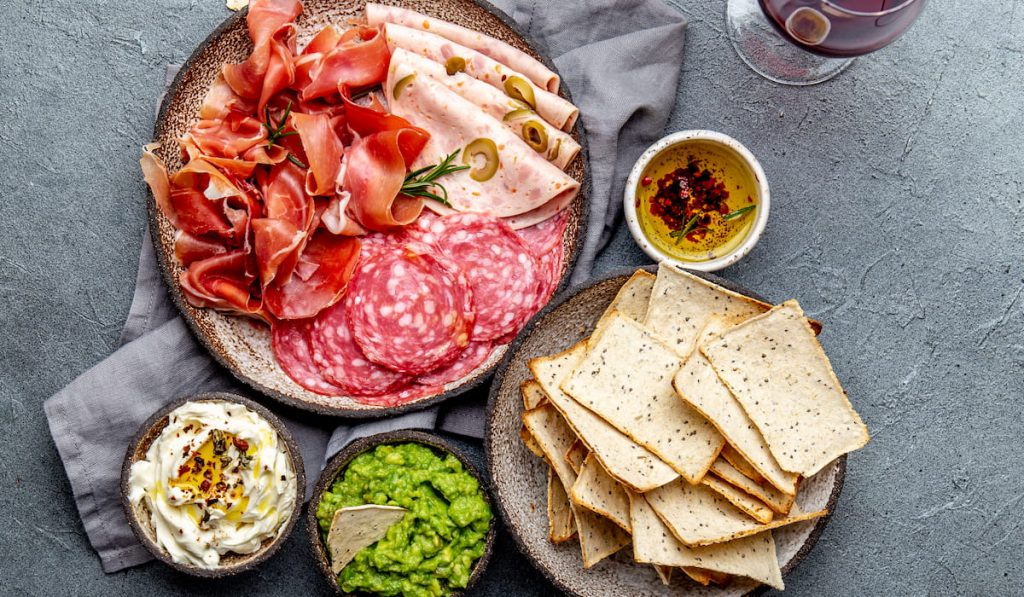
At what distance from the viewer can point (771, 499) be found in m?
1.85

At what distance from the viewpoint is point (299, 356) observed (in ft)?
7.08

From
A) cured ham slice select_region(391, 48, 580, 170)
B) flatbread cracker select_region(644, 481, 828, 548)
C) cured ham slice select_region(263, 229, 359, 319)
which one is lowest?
flatbread cracker select_region(644, 481, 828, 548)

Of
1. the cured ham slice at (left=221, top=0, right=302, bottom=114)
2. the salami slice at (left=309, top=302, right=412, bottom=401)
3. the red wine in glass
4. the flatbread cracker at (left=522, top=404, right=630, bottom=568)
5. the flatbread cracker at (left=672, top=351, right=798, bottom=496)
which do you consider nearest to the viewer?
the red wine in glass

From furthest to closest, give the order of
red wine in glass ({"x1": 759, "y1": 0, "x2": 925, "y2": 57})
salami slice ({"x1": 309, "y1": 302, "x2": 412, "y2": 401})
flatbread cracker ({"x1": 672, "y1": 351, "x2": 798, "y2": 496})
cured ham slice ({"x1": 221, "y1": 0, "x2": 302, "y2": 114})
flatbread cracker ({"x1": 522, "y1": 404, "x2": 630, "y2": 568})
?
salami slice ({"x1": 309, "y1": 302, "x2": 412, "y2": 401}) < cured ham slice ({"x1": 221, "y1": 0, "x2": 302, "y2": 114}) < flatbread cracker ({"x1": 522, "y1": 404, "x2": 630, "y2": 568}) < flatbread cracker ({"x1": 672, "y1": 351, "x2": 798, "y2": 496}) < red wine in glass ({"x1": 759, "y1": 0, "x2": 925, "y2": 57})

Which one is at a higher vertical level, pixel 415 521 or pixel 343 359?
pixel 343 359

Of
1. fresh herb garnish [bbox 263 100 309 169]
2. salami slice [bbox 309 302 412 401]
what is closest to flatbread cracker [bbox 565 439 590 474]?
salami slice [bbox 309 302 412 401]

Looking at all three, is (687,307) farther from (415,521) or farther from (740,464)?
(415,521)

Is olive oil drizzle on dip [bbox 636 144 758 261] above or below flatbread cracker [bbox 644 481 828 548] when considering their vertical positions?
above

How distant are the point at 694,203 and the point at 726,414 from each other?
2.05ft

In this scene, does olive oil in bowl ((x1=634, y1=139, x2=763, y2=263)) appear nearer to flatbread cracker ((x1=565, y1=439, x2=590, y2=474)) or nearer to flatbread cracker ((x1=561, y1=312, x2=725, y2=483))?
flatbread cracker ((x1=561, y1=312, x2=725, y2=483))

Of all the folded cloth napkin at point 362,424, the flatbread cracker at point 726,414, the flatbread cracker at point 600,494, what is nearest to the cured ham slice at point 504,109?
the folded cloth napkin at point 362,424

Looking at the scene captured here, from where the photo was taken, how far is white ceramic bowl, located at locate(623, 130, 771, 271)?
2.05m

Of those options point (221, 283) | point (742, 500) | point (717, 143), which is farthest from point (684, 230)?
point (221, 283)

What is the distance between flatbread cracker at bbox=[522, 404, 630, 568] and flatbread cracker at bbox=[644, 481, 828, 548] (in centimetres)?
17
